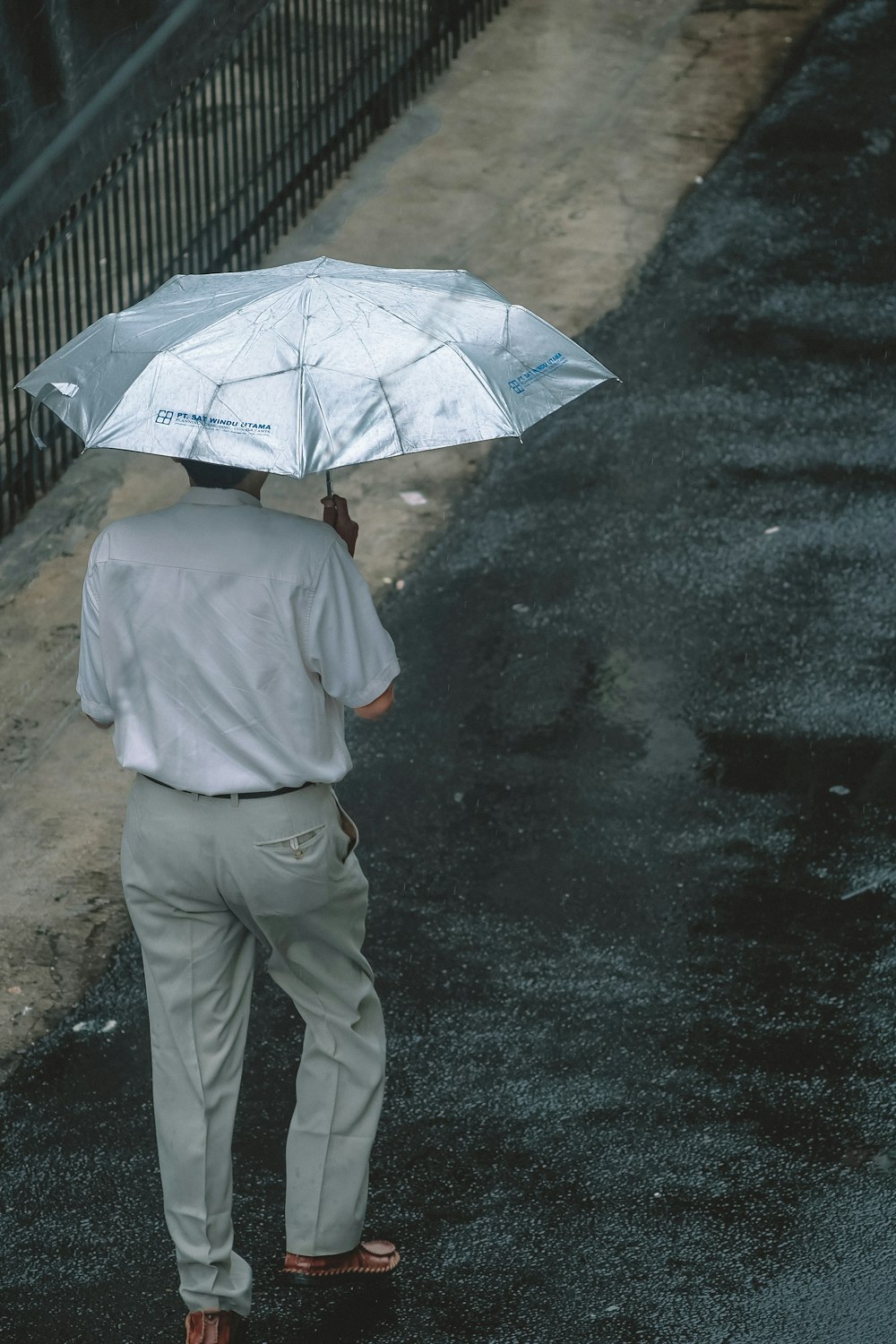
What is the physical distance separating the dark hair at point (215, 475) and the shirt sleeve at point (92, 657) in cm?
25

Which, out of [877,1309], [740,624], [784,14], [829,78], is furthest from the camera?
[784,14]

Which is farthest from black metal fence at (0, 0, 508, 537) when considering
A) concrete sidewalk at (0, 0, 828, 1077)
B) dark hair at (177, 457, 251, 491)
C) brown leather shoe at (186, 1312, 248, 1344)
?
brown leather shoe at (186, 1312, 248, 1344)

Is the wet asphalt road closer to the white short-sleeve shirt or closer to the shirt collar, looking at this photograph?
the white short-sleeve shirt

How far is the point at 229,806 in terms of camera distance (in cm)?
379

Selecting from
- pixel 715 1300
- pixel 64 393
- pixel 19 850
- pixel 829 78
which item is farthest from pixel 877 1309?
pixel 829 78

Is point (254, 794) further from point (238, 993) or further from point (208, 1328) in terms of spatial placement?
point (208, 1328)

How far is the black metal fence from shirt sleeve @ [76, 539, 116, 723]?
11.7ft

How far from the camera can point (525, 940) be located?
18.0ft

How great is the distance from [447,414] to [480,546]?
13.3ft

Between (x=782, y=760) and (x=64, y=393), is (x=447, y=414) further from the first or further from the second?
(x=782, y=760)

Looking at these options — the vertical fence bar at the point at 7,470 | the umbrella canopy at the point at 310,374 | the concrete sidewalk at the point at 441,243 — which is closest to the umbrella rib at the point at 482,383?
the umbrella canopy at the point at 310,374

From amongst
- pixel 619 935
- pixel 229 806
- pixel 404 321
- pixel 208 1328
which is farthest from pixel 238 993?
pixel 619 935

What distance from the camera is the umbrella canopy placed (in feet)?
11.8

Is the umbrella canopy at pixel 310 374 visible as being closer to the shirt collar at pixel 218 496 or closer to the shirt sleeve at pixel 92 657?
the shirt collar at pixel 218 496
